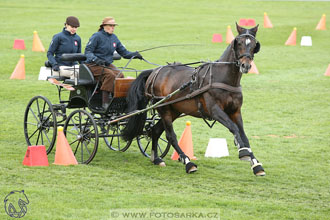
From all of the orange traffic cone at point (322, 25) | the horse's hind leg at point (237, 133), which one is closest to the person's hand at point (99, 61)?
the horse's hind leg at point (237, 133)

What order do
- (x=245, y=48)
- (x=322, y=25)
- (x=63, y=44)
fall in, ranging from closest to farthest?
(x=245, y=48) → (x=63, y=44) → (x=322, y=25)

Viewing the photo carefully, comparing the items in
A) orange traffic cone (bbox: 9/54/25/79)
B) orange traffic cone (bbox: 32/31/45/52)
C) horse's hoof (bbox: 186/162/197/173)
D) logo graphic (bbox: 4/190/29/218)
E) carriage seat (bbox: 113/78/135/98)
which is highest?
orange traffic cone (bbox: 32/31/45/52)

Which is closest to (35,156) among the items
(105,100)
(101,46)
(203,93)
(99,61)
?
(105,100)

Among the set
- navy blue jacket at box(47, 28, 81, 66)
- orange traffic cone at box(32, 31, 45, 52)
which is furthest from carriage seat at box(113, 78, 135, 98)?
orange traffic cone at box(32, 31, 45, 52)

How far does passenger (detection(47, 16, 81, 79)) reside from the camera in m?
10.9

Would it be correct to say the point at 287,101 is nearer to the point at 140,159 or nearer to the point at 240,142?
the point at 140,159

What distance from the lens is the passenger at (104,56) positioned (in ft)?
33.8

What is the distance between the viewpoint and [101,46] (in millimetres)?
10492

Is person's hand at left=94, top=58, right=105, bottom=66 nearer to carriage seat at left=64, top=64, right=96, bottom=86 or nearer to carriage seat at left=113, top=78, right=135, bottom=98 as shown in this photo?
carriage seat at left=64, top=64, right=96, bottom=86

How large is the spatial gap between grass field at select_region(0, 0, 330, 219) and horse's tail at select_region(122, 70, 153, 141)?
0.54 m

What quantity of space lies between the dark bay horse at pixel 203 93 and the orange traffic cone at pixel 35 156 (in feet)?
4.38

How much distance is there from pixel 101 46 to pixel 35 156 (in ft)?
6.99

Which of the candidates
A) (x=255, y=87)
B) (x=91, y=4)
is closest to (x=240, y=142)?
(x=255, y=87)

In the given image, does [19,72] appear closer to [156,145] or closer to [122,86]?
[122,86]
